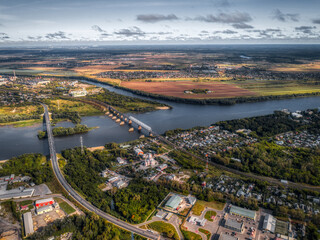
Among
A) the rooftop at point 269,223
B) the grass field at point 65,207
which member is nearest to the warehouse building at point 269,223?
the rooftop at point 269,223

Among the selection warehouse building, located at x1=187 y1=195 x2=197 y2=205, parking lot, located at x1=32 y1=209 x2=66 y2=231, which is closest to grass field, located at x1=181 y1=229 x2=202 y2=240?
warehouse building, located at x1=187 y1=195 x2=197 y2=205

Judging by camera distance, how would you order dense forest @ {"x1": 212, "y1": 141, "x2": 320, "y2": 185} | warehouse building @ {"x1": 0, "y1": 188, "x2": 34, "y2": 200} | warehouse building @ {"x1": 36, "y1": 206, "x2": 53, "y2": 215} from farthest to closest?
dense forest @ {"x1": 212, "y1": 141, "x2": 320, "y2": 185}, warehouse building @ {"x1": 0, "y1": 188, "x2": 34, "y2": 200}, warehouse building @ {"x1": 36, "y1": 206, "x2": 53, "y2": 215}

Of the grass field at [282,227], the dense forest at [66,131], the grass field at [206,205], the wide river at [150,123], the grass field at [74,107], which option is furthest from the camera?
the grass field at [74,107]

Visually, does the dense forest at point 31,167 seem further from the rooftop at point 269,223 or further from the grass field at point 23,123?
the rooftop at point 269,223

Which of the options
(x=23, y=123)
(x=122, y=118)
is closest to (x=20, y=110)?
(x=23, y=123)

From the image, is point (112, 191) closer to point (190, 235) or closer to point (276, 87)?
point (190, 235)

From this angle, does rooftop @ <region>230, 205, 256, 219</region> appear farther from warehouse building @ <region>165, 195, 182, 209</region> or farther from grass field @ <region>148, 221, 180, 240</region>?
grass field @ <region>148, 221, 180, 240</region>

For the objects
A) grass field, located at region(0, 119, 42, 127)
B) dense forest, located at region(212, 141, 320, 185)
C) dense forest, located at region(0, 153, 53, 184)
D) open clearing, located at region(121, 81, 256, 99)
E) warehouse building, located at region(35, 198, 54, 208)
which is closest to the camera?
warehouse building, located at region(35, 198, 54, 208)
